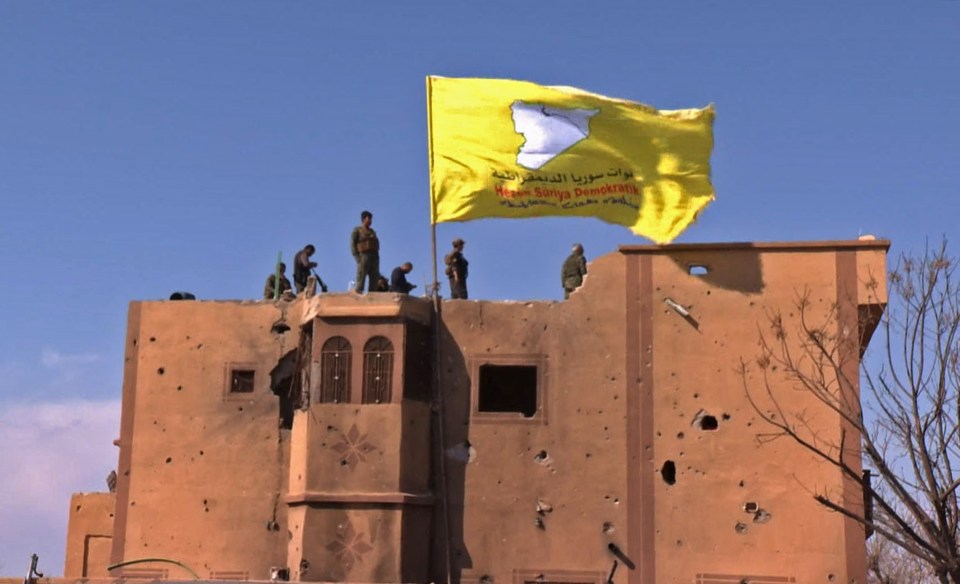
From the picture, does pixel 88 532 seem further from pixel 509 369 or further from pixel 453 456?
pixel 509 369

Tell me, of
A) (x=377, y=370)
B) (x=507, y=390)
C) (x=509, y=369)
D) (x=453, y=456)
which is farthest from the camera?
(x=507, y=390)

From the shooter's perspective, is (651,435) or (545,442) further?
(545,442)

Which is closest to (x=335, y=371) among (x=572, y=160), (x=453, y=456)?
(x=453, y=456)

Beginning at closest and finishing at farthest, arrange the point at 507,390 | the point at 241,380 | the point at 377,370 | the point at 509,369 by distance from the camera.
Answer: the point at 377,370 < the point at 241,380 < the point at 509,369 < the point at 507,390

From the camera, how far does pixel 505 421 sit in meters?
24.6

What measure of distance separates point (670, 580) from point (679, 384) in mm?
3159

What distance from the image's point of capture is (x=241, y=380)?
25391 millimetres

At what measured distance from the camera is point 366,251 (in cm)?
2567

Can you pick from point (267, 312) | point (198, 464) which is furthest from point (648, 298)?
point (198, 464)

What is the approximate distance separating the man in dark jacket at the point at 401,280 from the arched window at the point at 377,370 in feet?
4.95

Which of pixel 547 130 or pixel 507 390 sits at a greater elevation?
pixel 547 130

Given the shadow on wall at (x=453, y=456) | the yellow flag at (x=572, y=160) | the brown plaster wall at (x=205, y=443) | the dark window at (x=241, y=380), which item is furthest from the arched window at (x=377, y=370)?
the yellow flag at (x=572, y=160)

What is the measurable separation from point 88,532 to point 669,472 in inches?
429

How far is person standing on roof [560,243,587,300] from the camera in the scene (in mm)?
25312
